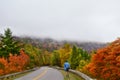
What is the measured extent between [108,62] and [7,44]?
45.4 metres

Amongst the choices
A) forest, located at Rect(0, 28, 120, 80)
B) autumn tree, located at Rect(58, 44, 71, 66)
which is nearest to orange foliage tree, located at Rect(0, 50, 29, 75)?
forest, located at Rect(0, 28, 120, 80)

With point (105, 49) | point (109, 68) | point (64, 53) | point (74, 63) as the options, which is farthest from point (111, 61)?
point (64, 53)

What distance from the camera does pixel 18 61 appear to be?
88.4 meters

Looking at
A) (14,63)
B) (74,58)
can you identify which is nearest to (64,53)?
(74,58)

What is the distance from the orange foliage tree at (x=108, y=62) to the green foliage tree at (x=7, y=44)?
127 ft

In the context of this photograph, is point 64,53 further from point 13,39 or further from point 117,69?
point 117,69

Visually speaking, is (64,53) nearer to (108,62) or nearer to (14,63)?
(14,63)

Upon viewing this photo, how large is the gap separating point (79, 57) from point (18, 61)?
3903cm

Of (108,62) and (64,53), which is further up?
(108,62)

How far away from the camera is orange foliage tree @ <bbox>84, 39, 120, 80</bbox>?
42.2 m

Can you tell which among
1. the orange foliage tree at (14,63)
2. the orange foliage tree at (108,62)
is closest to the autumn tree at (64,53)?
the orange foliage tree at (14,63)

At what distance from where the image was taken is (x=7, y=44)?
85.7m

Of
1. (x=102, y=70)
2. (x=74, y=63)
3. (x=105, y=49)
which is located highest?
(x=105, y=49)

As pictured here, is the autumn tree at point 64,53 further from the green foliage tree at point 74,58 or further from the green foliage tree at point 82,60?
the green foliage tree at point 74,58
